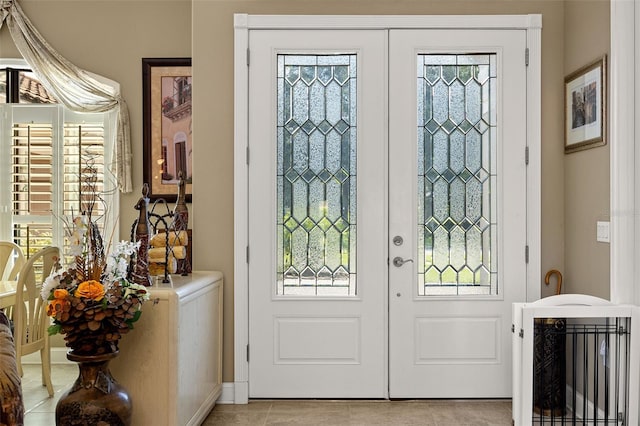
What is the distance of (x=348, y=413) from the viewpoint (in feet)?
12.2

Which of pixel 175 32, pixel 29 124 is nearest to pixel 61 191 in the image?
pixel 29 124

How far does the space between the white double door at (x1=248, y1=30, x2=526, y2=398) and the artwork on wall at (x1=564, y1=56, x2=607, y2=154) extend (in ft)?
0.94

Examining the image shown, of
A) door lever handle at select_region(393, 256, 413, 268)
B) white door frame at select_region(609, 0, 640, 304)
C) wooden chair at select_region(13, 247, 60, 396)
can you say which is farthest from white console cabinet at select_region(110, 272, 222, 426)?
white door frame at select_region(609, 0, 640, 304)

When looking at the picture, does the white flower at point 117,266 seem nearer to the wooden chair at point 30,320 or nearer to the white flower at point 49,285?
the white flower at point 49,285

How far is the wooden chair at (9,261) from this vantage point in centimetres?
472

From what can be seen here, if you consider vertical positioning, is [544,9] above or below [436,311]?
above

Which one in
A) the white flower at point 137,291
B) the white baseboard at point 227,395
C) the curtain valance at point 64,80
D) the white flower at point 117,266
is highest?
the curtain valance at point 64,80

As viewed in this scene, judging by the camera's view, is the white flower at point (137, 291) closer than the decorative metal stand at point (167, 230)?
Yes

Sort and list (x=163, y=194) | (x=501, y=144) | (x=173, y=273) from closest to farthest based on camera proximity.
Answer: (x=173, y=273) → (x=501, y=144) → (x=163, y=194)

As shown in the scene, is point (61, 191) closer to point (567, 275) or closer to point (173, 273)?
point (173, 273)

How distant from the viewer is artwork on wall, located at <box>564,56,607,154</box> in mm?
3451

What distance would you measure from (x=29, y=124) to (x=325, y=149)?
262cm

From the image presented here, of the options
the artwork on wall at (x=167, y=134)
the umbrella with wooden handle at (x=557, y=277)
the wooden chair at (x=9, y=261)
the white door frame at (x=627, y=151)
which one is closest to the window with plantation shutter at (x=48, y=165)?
the wooden chair at (x=9, y=261)

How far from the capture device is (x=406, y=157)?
395 centimetres
